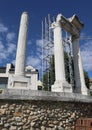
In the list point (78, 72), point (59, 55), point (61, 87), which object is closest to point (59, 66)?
point (59, 55)

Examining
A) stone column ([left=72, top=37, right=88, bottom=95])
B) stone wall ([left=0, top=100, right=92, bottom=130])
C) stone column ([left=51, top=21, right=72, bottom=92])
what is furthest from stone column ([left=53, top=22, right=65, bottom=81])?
stone wall ([left=0, top=100, right=92, bottom=130])

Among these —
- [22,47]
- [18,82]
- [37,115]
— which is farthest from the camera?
[22,47]

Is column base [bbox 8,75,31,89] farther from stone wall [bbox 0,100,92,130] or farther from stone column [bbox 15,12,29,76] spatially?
stone wall [bbox 0,100,92,130]

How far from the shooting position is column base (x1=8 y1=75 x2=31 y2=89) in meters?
9.93

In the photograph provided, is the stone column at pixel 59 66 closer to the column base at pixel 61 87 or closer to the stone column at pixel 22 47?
the column base at pixel 61 87

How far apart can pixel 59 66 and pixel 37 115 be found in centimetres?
399

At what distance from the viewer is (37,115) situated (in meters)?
8.45

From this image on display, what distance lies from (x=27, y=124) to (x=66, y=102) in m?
2.11

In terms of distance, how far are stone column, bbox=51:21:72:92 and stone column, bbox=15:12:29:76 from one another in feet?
6.62

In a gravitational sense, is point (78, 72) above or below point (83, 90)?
above

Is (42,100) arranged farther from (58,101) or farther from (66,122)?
(66,122)

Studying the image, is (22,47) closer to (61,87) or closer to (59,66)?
(59,66)

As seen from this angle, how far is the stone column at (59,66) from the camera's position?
11031 mm

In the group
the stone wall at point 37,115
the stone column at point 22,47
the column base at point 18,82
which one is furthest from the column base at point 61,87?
the stone column at point 22,47
